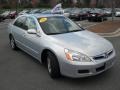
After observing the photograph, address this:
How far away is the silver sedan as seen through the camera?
424 centimetres

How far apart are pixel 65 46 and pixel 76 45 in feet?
0.84

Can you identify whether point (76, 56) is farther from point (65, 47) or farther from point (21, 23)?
point (21, 23)

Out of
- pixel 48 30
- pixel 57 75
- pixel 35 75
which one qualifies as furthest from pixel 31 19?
pixel 57 75

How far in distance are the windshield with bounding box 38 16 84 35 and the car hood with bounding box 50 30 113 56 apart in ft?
1.01

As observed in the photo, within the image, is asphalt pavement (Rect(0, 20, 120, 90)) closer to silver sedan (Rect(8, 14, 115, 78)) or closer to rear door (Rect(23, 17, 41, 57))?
silver sedan (Rect(8, 14, 115, 78))

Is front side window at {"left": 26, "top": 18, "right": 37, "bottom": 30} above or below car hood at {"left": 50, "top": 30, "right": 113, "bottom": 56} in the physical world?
above

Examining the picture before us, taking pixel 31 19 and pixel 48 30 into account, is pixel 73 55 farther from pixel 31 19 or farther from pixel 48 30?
pixel 31 19

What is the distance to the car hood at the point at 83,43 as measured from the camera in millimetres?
4367

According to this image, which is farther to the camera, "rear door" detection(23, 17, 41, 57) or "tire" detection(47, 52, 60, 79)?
"rear door" detection(23, 17, 41, 57)

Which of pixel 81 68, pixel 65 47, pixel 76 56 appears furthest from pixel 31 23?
pixel 81 68

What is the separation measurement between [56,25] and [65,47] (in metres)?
1.39

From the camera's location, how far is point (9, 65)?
592 cm

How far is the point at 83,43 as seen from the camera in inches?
184

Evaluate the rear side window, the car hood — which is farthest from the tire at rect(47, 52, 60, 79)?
the rear side window
